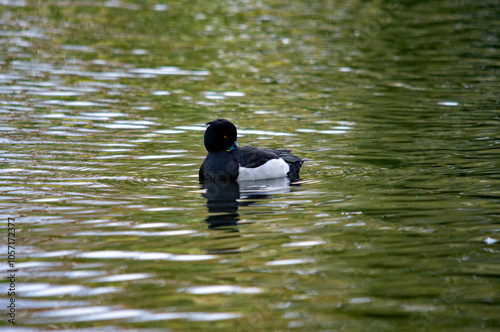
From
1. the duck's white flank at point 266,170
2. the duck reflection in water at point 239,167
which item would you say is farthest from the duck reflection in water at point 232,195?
the duck's white flank at point 266,170

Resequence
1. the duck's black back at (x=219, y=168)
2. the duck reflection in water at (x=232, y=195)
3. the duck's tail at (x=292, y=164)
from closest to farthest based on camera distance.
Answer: the duck reflection in water at (x=232, y=195) < the duck's black back at (x=219, y=168) < the duck's tail at (x=292, y=164)

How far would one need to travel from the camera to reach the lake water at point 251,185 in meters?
7.74

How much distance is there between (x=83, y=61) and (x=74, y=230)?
49.3ft

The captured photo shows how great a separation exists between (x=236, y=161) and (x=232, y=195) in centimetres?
114

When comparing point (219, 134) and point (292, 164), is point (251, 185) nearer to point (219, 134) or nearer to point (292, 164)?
point (292, 164)

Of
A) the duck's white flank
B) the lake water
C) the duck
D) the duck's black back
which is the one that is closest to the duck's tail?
the duck

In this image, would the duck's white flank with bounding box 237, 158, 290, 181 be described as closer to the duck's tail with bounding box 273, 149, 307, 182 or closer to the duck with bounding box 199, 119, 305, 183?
the duck with bounding box 199, 119, 305, 183

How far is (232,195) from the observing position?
40.4 feet

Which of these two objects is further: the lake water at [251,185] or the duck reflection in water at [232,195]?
the duck reflection in water at [232,195]

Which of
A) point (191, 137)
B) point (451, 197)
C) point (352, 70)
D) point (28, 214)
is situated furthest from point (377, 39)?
point (28, 214)

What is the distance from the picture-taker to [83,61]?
78.8ft

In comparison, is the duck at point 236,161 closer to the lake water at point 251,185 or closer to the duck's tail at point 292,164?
the duck's tail at point 292,164

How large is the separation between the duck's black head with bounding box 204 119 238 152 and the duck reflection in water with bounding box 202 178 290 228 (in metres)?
0.77

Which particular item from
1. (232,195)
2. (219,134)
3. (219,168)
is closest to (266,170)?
(219,168)
